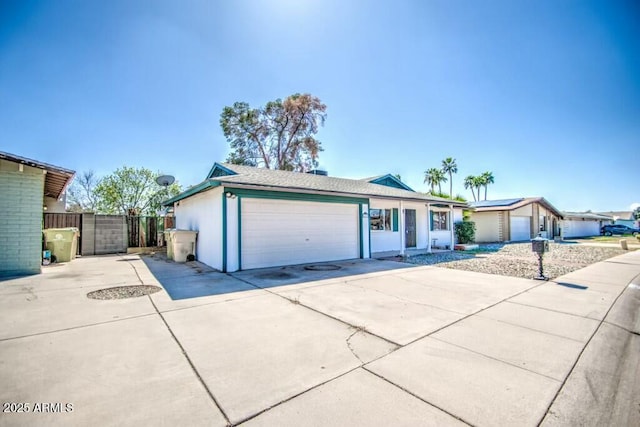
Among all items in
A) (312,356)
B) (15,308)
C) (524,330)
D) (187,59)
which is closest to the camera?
(312,356)

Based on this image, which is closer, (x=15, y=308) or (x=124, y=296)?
(x=15, y=308)

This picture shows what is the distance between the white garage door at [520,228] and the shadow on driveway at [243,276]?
714 inches

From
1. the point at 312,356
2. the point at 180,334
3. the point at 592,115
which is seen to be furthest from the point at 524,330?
the point at 592,115

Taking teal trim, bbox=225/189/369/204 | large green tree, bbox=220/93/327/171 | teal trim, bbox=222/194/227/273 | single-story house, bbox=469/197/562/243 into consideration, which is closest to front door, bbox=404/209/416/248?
teal trim, bbox=225/189/369/204

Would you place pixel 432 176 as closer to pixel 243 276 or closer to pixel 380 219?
pixel 380 219

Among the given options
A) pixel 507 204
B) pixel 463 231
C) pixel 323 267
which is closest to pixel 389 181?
pixel 463 231

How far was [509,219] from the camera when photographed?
21.6 metres

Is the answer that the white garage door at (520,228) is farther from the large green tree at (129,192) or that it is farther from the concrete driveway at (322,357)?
the large green tree at (129,192)

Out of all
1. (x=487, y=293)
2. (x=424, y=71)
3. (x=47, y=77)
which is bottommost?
(x=487, y=293)

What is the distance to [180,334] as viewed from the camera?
3453mm

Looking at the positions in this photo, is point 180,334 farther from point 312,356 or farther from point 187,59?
point 187,59

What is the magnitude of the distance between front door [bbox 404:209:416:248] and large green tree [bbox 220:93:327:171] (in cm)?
1279

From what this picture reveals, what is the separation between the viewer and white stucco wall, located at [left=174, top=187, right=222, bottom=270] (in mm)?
8344

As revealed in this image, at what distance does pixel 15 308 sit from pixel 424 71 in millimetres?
12999
